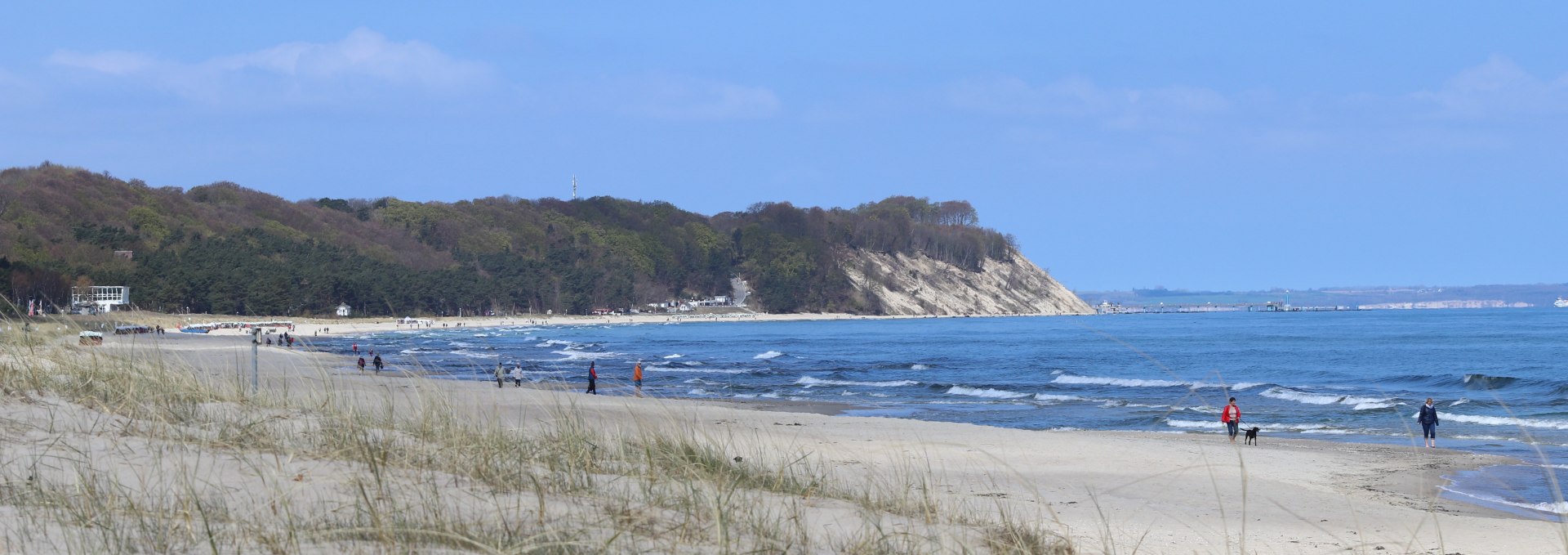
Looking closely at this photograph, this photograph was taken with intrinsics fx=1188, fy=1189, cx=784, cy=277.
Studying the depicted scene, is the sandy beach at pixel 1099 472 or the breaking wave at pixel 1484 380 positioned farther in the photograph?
the breaking wave at pixel 1484 380

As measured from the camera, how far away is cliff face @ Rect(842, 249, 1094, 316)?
163125 millimetres

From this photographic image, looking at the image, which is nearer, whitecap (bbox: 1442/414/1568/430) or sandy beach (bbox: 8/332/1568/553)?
sandy beach (bbox: 8/332/1568/553)

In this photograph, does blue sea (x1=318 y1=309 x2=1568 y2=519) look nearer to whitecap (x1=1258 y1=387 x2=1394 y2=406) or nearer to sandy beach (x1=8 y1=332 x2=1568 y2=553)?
whitecap (x1=1258 y1=387 x2=1394 y2=406)

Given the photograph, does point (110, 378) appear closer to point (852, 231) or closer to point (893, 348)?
point (893, 348)

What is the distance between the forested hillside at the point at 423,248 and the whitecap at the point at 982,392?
48307mm

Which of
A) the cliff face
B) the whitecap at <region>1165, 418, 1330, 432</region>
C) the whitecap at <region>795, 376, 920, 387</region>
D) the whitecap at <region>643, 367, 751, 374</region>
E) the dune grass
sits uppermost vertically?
the cliff face

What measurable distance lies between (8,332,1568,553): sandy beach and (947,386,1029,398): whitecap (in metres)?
9.58

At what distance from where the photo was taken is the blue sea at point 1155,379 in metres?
20.7

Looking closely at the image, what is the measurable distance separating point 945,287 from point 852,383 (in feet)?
441

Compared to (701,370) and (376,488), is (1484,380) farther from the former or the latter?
(376,488)

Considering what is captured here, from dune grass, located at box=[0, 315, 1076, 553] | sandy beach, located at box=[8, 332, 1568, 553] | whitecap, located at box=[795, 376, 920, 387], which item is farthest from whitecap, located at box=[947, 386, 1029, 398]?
dune grass, located at box=[0, 315, 1076, 553]

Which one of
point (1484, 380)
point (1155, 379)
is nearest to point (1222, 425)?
point (1155, 379)

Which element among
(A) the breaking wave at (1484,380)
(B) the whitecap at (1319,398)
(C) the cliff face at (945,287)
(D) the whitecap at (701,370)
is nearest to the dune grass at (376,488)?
(B) the whitecap at (1319,398)

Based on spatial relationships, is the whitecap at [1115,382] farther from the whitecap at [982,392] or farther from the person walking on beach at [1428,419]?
the person walking on beach at [1428,419]
